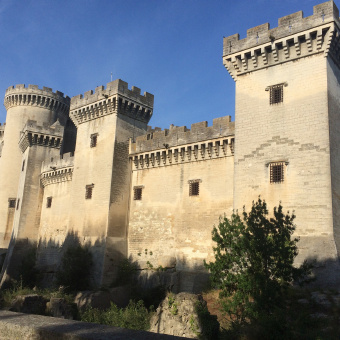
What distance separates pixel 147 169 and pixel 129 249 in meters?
4.86

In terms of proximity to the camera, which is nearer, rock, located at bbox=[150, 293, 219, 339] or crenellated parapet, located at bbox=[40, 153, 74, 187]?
rock, located at bbox=[150, 293, 219, 339]

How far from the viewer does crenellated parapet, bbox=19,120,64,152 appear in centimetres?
2969

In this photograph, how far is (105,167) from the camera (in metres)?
22.6

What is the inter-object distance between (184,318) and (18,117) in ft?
91.7

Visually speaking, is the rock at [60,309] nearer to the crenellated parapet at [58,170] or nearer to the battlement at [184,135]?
the battlement at [184,135]

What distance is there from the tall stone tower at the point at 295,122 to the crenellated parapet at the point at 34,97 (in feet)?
68.0

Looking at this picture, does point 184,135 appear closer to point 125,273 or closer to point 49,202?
point 125,273

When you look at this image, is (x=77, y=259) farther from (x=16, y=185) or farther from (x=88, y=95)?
(x=16, y=185)

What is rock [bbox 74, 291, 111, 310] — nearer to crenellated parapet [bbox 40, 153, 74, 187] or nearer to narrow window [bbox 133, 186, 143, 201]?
narrow window [bbox 133, 186, 143, 201]

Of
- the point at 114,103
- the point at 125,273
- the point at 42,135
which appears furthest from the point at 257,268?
the point at 42,135

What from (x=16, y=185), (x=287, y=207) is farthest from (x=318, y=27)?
(x=16, y=185)

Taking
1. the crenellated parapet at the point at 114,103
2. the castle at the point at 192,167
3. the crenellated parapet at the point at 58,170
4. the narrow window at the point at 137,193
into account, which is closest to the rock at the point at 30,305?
the castle at the point at 192,167

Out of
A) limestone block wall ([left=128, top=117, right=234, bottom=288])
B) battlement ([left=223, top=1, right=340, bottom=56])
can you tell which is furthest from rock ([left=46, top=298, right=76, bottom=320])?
battlement ([left=223, top=1, right=340, bottom=56])

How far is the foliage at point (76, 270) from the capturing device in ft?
67.9
